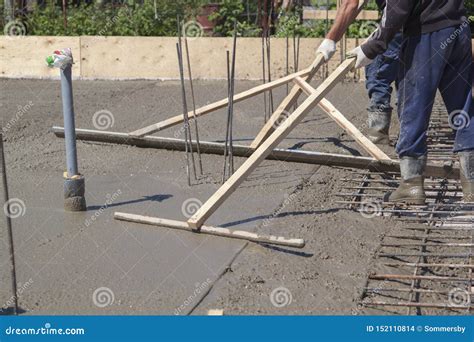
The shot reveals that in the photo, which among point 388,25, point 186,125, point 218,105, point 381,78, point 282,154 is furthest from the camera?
point 381,78

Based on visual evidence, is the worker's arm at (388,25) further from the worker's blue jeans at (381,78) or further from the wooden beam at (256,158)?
the worker's blue jeans at (381,78)

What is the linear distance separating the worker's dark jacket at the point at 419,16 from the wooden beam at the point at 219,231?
1532 millimetres

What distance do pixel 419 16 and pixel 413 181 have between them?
1.09m

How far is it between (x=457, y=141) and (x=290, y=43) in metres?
6.15

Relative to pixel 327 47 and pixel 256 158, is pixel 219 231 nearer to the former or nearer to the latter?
pixel 256 158

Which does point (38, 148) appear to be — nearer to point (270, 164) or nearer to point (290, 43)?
point (270, 164)

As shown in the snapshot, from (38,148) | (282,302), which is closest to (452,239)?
(282,302)

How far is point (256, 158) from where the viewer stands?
5.30 m

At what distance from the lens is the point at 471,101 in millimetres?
5465

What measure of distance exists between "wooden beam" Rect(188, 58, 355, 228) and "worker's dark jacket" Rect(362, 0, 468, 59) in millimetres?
381

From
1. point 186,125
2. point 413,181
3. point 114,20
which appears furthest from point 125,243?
point 114,20

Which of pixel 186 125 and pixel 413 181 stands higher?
pixel 186 125

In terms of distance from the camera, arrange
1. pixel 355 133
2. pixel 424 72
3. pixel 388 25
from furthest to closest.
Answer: pixel 355 133 → pixel 424 72 → pixel 388 25

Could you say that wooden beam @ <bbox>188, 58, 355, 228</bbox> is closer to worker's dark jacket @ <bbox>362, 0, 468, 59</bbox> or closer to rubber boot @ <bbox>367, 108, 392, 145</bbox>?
worker's dark jacket @ <bbox>362, 0, 468, 59</bbox>
